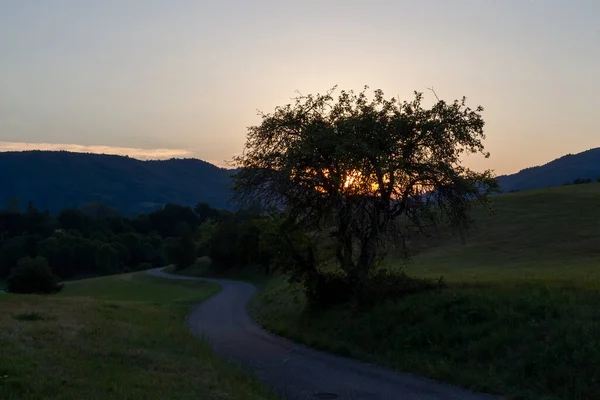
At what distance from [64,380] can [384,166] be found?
48.0 ft

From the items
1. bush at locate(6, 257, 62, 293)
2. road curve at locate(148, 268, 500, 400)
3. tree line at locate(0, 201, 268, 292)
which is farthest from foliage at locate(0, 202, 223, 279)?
road curve at locate(148, 268, 500, 400)

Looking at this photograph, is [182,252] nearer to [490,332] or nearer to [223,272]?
[223,272]

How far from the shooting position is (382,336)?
1936cm

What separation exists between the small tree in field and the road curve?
4685 millimetres

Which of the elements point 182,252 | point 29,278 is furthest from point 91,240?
point 29,278

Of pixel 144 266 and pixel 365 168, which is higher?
pixel 365 168

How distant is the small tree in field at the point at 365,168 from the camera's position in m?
22.4

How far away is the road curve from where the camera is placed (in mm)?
13278

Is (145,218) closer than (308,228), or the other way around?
(308,228)

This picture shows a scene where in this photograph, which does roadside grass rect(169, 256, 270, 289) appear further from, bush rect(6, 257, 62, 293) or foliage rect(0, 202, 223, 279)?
bush rect(6, 257, 62, 293)

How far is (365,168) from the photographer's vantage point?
22.3 m

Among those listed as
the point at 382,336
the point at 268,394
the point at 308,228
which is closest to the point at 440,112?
the point at 308,228

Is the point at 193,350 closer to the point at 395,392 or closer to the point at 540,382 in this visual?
the point at 395,392

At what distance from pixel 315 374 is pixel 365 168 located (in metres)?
9.24
